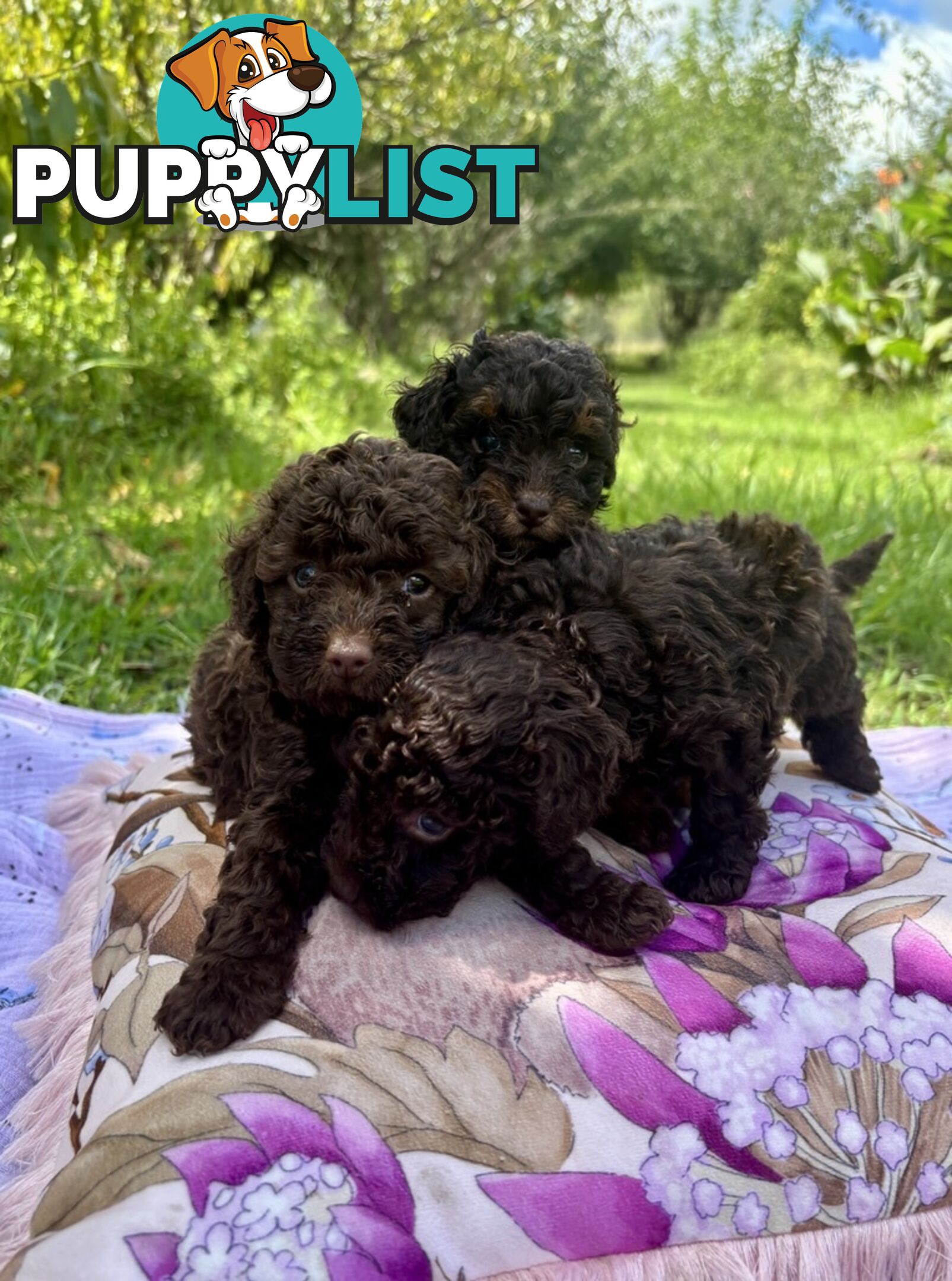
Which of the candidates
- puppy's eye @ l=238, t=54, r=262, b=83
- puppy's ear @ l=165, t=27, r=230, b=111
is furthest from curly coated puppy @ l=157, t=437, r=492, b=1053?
puppy's ear @ l=165, t=27, r=230, b=111

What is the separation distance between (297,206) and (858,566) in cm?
305

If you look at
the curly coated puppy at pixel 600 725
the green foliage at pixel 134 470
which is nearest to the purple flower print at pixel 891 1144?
the curly coated puppy at pixel 600 725

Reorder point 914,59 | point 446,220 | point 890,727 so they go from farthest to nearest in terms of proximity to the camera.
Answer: point 914,59
point 446,220
point 890,727

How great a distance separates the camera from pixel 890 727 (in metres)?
3.99

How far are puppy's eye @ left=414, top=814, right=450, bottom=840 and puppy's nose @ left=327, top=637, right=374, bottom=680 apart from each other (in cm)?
26

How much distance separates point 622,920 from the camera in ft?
6.43

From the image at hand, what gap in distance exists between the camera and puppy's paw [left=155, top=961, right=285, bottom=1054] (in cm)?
172

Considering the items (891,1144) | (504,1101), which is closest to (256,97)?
(504,1101)

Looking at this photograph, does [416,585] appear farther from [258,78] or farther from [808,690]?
[258,78]

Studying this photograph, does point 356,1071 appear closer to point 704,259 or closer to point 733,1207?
point 733,1207

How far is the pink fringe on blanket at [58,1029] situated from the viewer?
183 centimetres

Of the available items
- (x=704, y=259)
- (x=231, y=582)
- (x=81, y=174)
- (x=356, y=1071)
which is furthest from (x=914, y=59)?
(x=704, y=259)

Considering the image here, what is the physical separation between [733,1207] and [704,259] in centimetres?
2439

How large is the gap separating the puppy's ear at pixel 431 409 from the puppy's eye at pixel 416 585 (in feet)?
1.92
